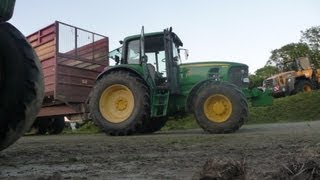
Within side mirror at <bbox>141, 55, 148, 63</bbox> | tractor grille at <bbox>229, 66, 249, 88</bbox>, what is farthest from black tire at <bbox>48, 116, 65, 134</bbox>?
tractor grille at <bbox>229, 66, 249, 88</bbox>

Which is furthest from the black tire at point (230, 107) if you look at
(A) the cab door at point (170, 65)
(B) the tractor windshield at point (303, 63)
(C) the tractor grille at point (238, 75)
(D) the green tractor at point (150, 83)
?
(B) the tractor windshield at point (303, 63)

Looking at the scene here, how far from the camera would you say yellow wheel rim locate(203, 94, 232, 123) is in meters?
10.8

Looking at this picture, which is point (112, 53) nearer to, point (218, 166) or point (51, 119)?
point (51, 119)

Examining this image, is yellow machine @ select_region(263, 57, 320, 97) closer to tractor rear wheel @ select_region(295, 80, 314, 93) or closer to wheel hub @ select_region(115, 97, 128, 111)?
tractor rear wheel @ select_region(295, 80, 314, 93)

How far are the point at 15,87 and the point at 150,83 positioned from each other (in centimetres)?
774

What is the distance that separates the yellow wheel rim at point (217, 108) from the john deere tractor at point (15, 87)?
22.6ft

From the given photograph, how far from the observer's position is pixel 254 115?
58.0ft

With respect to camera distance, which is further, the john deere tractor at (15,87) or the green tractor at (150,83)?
the green tractor at (150,83)

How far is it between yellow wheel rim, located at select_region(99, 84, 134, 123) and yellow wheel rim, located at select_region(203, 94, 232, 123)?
189 centimetres

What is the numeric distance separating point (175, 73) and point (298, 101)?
Answer: 896cm

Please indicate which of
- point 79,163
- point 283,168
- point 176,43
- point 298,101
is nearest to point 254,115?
point 298,101

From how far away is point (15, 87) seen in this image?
13.8 ft

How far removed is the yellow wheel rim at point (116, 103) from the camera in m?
11.9

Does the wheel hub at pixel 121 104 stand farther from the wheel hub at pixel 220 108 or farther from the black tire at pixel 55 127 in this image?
the black tire at pixel 55 127
